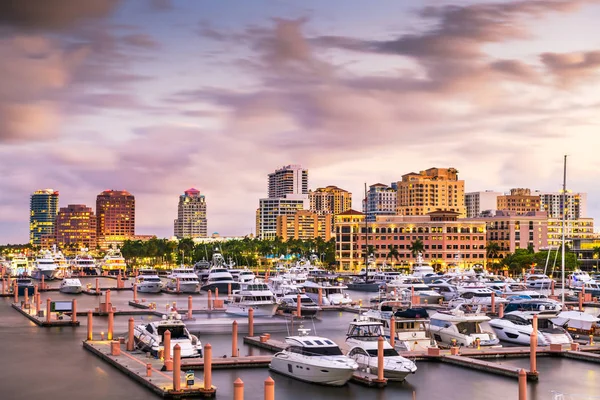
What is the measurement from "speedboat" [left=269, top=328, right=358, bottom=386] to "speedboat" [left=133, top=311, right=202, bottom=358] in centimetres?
548

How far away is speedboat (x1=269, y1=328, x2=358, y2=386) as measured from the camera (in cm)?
3981

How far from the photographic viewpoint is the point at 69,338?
5912cm

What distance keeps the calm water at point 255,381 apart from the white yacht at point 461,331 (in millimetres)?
3746

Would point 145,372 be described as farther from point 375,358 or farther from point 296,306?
point 296,306

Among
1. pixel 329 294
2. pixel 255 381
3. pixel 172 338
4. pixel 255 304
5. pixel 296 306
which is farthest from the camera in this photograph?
pixel 329 294

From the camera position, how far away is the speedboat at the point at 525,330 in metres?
53.6

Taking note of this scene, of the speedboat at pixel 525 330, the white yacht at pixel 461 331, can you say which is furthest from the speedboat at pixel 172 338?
the speedboat at pixel 525 330

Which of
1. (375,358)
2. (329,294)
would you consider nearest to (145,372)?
(375,358)

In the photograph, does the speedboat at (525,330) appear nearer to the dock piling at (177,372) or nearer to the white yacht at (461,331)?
the white yacht at (461,331)

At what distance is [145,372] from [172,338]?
5134 mm

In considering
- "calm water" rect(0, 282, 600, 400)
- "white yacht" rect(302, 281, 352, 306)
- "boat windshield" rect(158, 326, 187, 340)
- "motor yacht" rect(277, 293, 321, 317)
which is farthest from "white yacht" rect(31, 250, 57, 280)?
"boat windshield" rect(158, 326, 187, 340)

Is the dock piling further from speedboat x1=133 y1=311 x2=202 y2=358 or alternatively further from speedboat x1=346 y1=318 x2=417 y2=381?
speedboat x1=346 y1=318 x2=417 y2=381

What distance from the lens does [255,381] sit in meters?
41.7

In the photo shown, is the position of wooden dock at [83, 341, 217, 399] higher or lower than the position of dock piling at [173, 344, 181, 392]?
lower
